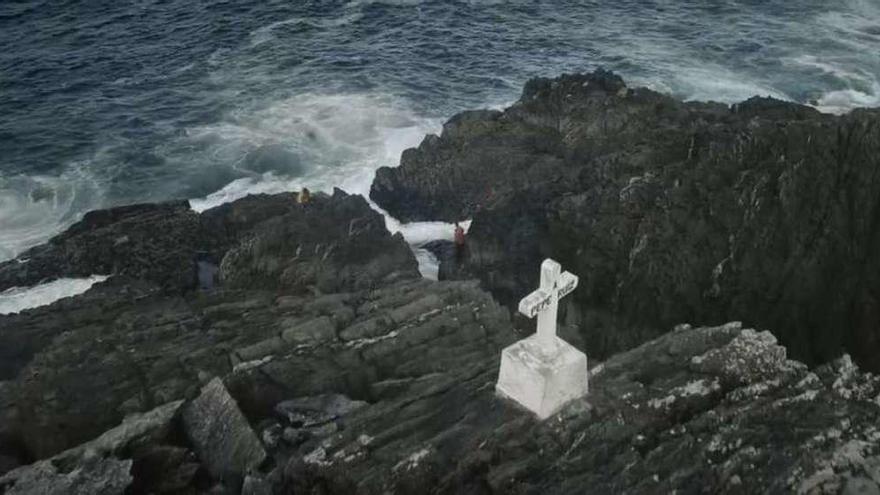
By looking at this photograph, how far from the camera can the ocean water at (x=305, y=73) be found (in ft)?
141

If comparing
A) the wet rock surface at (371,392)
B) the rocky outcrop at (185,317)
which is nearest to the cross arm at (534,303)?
the wet rock surface at (371,392)

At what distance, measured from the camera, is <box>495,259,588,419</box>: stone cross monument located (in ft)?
51.9

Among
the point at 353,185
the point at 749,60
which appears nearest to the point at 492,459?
the point at 353,185

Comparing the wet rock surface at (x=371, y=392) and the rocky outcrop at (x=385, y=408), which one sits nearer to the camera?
the rocky outcrop at (x=385, y=408)

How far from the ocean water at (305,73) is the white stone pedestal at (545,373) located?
20.4 m

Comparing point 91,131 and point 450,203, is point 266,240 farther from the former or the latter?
point 91,131

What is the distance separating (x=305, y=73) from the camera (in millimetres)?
52938

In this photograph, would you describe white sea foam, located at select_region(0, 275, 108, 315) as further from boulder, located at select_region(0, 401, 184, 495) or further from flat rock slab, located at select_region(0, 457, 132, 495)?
flat rock slab, located at select_region(0, 457, 132, 495)

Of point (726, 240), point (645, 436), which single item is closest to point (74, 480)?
point (645, 436)

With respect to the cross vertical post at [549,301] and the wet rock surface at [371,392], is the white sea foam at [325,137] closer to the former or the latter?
the wet rock surface at [371,392]

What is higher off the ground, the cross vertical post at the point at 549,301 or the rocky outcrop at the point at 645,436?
the cross vertical post at the point at 549,301

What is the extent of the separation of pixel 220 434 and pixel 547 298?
24.3ft

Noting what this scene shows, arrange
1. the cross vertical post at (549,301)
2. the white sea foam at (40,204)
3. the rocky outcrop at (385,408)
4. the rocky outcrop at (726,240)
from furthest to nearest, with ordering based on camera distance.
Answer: the white sea foam at (40,204) < the rocky outcrop at (726,240) < the cross vertical post at (549,301) < the rocky outcrop at (385,408)

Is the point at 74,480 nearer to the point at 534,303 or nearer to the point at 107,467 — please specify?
the point at 107,467
